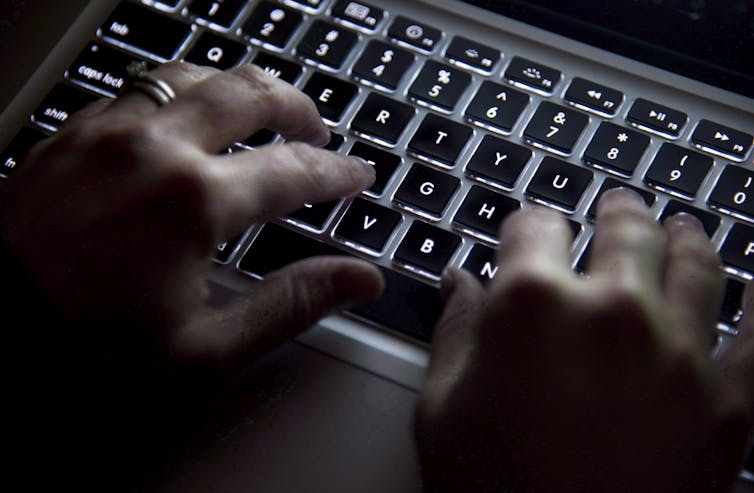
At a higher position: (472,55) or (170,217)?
(472,55)

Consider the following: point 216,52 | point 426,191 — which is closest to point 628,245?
point 426,191

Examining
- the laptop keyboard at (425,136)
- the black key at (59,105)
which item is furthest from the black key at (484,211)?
the black key at (59,105)

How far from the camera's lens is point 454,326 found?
58cm

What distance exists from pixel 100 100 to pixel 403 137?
0.78ft

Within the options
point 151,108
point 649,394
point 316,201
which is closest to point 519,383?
point 649,394

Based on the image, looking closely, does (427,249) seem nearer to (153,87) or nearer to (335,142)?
(335,142)

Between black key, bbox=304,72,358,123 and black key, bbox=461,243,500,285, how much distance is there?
153mm

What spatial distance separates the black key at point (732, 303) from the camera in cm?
59

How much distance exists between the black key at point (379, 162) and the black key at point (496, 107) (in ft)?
0.24

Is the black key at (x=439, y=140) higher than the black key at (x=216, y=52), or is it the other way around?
the black key at (x=439, y=140)

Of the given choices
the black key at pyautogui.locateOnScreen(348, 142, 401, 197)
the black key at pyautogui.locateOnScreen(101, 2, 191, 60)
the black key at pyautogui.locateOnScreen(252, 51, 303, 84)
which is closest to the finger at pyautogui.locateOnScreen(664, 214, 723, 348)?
the black key at pyautogui.locateOnScreen(348, 142, 401, 197)

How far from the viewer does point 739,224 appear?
63 cm

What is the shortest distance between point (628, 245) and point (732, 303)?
93 mm

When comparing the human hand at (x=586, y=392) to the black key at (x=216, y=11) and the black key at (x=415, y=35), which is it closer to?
the black key at (x=415, y=35)
